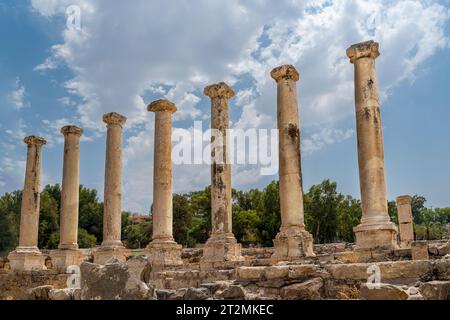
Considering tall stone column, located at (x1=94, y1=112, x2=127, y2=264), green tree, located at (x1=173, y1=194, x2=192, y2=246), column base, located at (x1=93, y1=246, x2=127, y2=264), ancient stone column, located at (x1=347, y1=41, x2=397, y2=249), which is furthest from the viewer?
green tree, located at (x1=173, y1=194, x2=192, y2=246)

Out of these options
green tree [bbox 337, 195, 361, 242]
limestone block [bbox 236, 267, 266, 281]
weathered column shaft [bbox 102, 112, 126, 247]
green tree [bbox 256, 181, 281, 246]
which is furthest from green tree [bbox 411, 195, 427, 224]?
limestone block [bbox 236, 267, 266, 281]

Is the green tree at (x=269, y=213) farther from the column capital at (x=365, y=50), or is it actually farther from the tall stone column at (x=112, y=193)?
the column capital at (x=365, y=50)

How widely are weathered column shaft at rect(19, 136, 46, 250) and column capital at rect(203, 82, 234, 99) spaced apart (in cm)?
1229

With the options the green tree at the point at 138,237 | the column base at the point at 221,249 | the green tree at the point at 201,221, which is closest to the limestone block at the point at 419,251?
the column base at the point at 221,249

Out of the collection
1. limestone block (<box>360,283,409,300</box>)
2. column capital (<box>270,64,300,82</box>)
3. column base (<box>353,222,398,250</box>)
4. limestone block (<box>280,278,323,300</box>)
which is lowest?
limestone block (<box>280,278,323,300</box>)

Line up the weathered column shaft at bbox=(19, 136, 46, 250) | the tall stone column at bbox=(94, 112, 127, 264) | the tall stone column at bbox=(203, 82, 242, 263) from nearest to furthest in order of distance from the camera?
the tall stone column at bbox=(203, 82, 242, 263) → the tall stone column at bbox=(94, 112, 127, 264) → the weathered column shaft at bbox=(19, 136, 46, 250)

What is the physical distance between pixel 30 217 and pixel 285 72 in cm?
1762

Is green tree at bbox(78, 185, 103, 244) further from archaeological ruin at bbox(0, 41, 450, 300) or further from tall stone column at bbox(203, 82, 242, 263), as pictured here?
tall stone column at bbox(203, 82, 242, 263)

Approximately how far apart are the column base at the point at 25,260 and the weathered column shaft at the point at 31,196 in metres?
0.54

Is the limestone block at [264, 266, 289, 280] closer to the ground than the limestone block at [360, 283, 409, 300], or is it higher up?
higher up

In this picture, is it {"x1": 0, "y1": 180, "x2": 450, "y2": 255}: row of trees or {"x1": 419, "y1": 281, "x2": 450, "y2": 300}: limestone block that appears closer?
{"x1": 419, "y1": 281, "x2": 450, "y2": 300}: limestone block

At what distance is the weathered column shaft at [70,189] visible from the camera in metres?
26.6

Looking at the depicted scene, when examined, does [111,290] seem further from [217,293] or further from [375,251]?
[375,251]

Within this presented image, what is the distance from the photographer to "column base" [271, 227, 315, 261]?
59.8 ft
